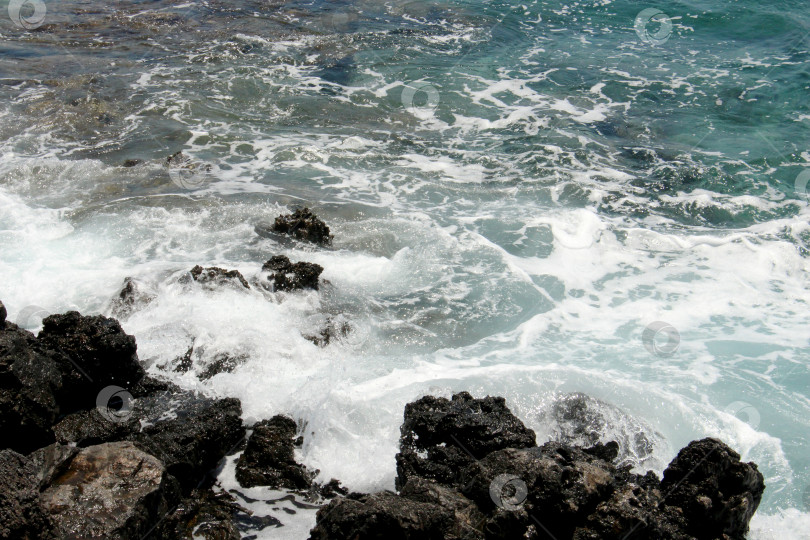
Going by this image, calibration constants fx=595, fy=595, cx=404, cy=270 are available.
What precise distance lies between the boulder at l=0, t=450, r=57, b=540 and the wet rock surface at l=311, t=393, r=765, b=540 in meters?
1.60

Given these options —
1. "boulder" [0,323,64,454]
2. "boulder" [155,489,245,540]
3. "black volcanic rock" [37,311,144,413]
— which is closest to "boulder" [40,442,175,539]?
"boulder" [155,489,245,540]

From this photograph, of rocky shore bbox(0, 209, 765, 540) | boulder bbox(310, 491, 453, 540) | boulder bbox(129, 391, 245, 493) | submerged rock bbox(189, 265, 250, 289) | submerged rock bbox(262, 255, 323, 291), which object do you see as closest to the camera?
boulder bbox(310, 491, 453, 540)

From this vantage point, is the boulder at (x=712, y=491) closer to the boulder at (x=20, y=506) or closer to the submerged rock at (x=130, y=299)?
the boulder at (x=20, y=506)

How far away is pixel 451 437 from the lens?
16.4 ft

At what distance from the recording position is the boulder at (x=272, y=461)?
488 cm

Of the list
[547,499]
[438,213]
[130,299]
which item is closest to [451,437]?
[547,499]

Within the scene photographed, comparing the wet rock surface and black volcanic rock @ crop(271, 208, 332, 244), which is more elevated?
the wet rock surface

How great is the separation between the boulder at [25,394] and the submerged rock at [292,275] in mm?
2889

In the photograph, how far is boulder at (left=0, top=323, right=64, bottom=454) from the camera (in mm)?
4410

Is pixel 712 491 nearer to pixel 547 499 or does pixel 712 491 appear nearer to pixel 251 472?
pixel 547 499

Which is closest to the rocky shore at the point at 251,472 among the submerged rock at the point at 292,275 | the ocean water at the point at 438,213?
the ocean water at the point at 438,213

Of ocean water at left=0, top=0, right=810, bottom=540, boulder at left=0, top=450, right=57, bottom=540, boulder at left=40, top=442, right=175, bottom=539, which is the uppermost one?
boulder at left=0, top=450, right=57, bottom=540

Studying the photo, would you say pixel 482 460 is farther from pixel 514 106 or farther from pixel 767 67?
pixel 767 67

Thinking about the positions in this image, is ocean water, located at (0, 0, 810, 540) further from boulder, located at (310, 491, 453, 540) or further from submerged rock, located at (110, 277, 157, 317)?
boulder, located at (310, 491, 453, 540)
